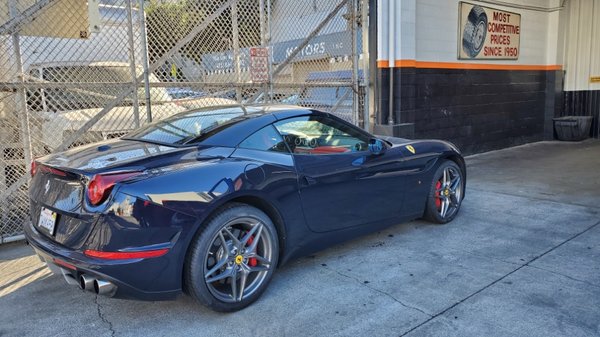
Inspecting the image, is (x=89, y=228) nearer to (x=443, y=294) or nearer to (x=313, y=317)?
(x=313, y=317)

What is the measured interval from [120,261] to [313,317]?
1.32 metres

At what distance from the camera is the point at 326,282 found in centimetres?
391

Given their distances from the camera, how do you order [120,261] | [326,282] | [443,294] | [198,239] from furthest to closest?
[326,282] < [443,294] < [198,239] < [120,261]

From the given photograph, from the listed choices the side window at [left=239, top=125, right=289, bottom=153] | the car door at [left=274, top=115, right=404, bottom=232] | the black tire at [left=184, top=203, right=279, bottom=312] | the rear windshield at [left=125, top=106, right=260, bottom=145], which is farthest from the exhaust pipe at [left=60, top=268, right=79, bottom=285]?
the car door at [left=274, top=115, right=404, bottom=232]

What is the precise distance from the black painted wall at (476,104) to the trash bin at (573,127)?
0.21 metres

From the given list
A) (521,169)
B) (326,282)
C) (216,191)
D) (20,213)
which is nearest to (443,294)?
(326,282)

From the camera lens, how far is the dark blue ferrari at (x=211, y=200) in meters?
2.97

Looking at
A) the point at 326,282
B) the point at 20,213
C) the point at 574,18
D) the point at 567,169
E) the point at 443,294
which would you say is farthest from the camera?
the point at 574,18

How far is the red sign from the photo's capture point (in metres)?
6.52

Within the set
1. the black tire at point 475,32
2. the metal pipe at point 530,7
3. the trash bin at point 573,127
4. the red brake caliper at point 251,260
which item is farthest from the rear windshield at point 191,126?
the trash bin at point 573,127

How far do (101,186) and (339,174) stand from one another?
1914 mm

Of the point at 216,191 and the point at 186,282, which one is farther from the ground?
the point at 216,191

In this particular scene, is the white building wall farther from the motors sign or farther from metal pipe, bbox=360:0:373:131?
metal pipe, bbox=360:0:373:131

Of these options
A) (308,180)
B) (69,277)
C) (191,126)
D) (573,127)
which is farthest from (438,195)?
(573,127)
